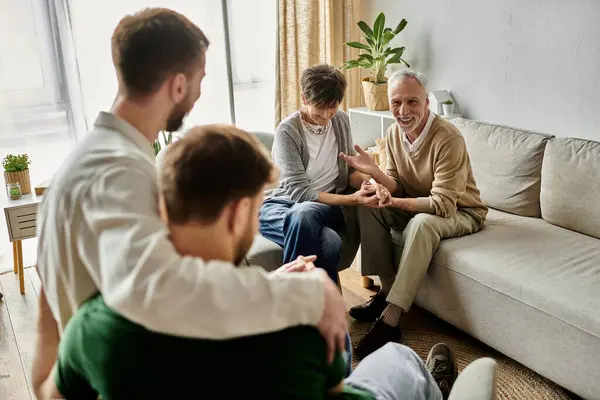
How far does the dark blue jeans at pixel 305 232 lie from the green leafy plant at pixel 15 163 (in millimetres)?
1485

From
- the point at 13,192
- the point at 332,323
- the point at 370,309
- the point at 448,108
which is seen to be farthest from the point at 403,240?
the point at 13,192

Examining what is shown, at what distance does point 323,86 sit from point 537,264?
1.11m

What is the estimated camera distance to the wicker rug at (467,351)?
79.5 inches

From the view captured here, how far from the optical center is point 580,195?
7.88 ft

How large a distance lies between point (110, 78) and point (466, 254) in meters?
2.45

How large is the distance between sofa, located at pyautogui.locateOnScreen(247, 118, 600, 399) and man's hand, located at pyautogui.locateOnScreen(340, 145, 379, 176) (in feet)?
1.10

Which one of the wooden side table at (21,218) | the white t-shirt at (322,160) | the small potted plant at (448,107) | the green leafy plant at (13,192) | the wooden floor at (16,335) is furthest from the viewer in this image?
the small potted plant at (448,107)

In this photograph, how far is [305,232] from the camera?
7.55 ft

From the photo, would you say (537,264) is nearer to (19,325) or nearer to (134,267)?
(134,267)

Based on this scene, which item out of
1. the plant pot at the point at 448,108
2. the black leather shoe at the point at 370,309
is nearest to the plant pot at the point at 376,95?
the plant pot at the point at 448,108

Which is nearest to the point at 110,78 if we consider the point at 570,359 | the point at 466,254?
the point at 466,254

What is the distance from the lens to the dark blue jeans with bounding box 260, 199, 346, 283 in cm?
231

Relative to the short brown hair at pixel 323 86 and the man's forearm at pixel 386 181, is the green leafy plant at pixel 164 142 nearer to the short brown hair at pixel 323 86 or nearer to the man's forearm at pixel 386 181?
the short brown hair at pixel 323 86

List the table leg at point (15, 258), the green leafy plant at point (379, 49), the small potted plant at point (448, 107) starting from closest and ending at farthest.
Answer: the table leg at point (15, 258), the small potted plant at point (448, 107), the green leafy plant at point (379, 49)
